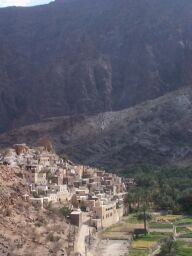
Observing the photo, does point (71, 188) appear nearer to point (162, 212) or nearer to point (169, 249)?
point (162, 212)

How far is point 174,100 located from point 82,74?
5457 cm

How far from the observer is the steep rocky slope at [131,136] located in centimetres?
12760

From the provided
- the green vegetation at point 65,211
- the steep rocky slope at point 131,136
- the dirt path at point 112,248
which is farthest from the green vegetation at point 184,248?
the steep rocky slope at point 131,136

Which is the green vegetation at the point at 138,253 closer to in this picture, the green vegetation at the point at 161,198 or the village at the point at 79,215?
the village at the point at 79,215

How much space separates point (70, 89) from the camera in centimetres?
19375

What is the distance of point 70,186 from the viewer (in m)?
65.6

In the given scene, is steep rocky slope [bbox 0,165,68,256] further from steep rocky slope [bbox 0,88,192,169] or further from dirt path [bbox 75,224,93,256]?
steep rocky slope [bbox 0,88,192,169]

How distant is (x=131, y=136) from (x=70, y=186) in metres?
67.2

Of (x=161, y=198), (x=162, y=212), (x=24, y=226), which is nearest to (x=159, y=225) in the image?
(x=162, y=212)

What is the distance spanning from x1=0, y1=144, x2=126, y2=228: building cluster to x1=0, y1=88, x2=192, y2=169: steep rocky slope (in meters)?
46.6

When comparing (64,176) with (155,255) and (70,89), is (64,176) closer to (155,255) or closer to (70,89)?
(155,255)

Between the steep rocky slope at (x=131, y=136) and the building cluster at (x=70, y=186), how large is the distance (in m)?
46.6

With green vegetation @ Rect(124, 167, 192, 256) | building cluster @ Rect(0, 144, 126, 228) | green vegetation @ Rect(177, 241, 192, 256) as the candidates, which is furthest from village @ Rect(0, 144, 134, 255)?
green vegetation @ Rect(177, 241, 192, 256)

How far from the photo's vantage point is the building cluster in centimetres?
5715
